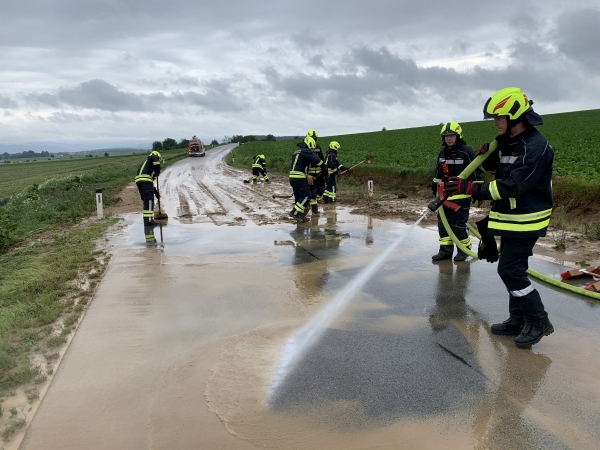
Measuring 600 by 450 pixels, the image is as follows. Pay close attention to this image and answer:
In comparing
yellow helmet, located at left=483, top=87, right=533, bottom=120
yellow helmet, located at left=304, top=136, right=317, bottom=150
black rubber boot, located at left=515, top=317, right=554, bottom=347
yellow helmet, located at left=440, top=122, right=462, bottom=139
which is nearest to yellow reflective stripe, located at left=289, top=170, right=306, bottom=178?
yellow helmet, located at left=304, top=136, right=317, bottom=150

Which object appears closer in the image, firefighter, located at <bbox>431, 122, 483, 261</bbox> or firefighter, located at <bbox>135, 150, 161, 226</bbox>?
firefighter, located at <bbox>431, 122, 483, 261</bbox>

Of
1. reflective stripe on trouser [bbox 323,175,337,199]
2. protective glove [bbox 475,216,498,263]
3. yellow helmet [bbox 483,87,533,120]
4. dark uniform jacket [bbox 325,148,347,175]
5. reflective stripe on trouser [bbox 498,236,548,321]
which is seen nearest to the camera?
yellow helmet [bbox 483,87,533,120]

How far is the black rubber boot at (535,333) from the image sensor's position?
4.16m

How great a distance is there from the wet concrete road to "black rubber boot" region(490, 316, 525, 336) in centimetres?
15

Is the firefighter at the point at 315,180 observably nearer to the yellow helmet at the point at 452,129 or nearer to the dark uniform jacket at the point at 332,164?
the dark uniform jacket at the point at 332,164

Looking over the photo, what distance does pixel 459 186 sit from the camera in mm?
4508

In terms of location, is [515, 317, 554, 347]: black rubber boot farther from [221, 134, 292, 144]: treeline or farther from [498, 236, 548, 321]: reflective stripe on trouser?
[221, 134, 292, 144]: treeline

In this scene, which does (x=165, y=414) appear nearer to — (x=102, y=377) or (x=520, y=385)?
(x=102, y=377)

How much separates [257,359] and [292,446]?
121 cm

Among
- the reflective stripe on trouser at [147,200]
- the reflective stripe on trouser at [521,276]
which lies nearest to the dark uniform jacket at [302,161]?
the reflective stripe on trouser at [147,200]

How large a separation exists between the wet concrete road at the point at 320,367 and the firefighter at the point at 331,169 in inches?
265

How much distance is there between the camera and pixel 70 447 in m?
2.97

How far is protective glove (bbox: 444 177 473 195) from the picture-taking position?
4418 millimetres

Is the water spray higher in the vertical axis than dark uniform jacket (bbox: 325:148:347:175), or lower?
lower
